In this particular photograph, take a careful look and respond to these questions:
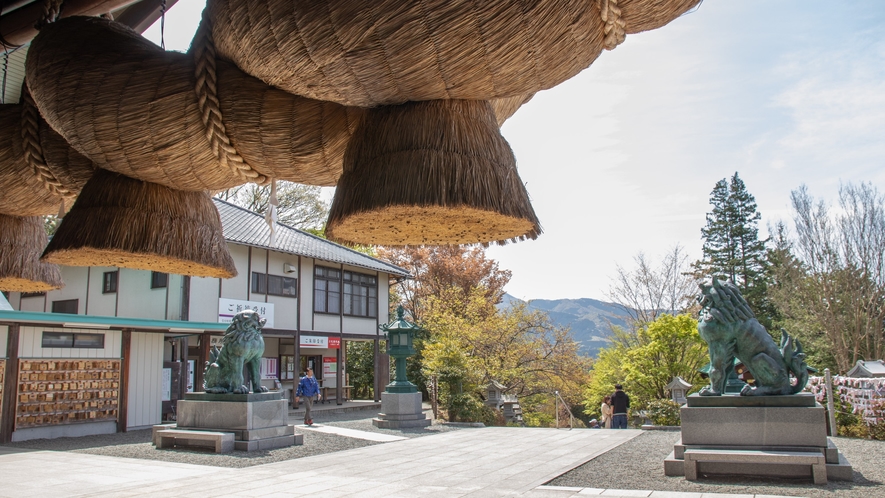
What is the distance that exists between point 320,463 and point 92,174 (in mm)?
7738

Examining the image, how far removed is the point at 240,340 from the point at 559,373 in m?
11.0

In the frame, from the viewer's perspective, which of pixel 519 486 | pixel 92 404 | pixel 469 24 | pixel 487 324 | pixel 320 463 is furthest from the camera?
pixel 487 324

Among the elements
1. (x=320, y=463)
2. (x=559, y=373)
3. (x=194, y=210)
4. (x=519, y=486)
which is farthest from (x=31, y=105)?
(x=559, y=373)

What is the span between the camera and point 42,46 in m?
1.14

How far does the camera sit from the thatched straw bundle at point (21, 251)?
1.67 m

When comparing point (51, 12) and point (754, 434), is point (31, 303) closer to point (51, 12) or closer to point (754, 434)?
point (754, 434)

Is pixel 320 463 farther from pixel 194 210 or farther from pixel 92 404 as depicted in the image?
pixel 194 210

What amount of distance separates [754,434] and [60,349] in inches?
475

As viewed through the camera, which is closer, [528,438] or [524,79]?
[524,79]

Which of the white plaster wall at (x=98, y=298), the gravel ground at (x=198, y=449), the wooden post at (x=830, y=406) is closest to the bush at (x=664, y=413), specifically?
the wooden post at (x=830, y=406)

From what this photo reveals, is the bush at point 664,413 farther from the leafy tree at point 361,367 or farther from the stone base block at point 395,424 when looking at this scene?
the leafy tree at point 361,367

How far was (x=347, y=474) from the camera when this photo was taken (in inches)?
294

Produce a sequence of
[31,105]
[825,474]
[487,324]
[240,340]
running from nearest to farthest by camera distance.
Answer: [31,105]
[825,474]
[240,340]
[487,324]

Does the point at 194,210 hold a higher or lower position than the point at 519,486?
higher
